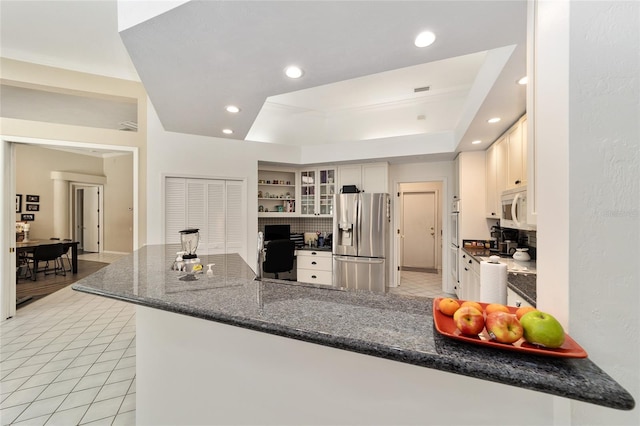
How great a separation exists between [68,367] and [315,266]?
3.29 meters

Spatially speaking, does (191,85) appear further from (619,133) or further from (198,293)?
(619,133)

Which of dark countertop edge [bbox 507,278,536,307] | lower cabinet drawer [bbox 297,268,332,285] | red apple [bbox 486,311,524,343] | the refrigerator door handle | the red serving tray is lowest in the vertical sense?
lower cabinet drawer [bbox 297,268,332,285]

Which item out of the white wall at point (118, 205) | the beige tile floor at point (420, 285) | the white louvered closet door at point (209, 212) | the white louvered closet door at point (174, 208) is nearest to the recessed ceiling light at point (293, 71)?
the white louvered closet door at point (209, 212)

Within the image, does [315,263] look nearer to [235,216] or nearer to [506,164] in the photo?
[235,216]

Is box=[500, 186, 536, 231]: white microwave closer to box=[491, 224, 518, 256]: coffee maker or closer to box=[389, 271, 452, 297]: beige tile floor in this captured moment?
box=[491, 224, 518, 256]: coffee maker

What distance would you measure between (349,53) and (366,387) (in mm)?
1908

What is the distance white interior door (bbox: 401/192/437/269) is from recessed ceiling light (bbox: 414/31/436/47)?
5523mm

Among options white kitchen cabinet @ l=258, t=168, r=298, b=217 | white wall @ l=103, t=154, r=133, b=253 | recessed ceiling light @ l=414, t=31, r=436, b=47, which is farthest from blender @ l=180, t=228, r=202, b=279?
white wall @ l=103, t=154, r=133, b=253

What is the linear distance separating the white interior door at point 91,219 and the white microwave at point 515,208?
10.5 metres

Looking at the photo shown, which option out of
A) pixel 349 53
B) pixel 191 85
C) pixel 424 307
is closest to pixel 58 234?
pixel 191 85

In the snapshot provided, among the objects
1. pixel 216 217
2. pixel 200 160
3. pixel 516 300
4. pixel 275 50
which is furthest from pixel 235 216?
pixel 516 300

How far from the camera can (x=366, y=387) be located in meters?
0.95

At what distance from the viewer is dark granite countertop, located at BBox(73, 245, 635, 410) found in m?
0.62

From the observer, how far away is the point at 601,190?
749mm
